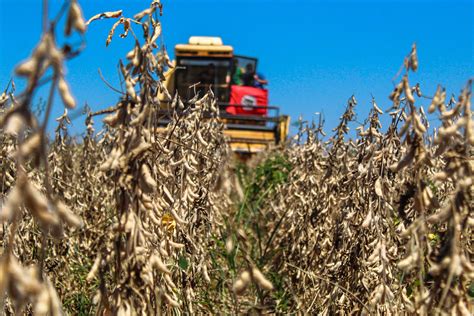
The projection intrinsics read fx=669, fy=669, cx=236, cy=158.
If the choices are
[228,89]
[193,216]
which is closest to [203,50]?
[228,89]

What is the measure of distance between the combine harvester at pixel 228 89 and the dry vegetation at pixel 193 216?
32.4 ft

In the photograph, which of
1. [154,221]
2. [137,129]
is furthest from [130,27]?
[154,221]

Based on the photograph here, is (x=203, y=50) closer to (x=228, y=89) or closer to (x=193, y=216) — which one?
(x=228, y=89)

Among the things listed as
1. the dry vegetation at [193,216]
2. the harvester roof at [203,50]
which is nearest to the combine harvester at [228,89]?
the harvester roof at [203,50]

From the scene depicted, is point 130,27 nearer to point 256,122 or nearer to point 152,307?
point 152,307

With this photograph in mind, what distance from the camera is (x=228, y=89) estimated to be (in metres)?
16.8

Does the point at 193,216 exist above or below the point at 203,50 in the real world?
below

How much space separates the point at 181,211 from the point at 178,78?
1371 centimetres

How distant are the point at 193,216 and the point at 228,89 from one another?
13.9 meters

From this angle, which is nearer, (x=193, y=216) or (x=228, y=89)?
(x=193, y=216)

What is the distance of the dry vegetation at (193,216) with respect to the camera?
1.29 meters

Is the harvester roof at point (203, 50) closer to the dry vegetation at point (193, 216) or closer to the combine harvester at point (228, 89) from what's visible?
the combine harvester at point (228, 89)

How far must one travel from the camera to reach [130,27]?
2.05 m

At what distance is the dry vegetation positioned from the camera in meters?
1.29
